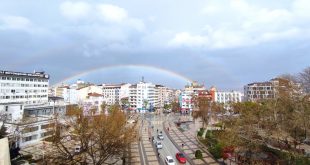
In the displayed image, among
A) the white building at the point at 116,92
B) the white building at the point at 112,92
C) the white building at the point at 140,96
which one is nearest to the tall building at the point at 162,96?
the white building at the point at 140,96

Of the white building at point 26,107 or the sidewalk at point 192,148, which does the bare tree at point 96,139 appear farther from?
the sidewalk at point 192,148

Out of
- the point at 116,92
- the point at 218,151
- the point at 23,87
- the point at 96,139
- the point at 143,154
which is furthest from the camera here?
the point at 116,92

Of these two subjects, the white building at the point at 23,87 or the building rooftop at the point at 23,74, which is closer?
the building rooftop at the point at 23,74

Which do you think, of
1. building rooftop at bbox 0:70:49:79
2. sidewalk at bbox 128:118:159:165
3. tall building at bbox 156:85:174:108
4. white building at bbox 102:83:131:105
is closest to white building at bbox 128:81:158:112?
white building at bbox 102:83:131:105

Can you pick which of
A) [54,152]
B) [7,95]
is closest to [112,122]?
[54,152]

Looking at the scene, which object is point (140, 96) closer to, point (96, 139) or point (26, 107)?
point (26, 107)

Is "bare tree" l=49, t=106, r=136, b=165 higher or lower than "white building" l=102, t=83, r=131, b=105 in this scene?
lower

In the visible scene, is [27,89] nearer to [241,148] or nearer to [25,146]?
[25,146]

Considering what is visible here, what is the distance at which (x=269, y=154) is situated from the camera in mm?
38719

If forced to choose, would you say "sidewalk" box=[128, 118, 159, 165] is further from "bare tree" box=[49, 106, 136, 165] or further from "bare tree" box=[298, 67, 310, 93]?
"bare tree" box=[298, 67, 310, 93]

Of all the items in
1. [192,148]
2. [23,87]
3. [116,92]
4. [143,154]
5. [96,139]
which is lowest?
[143,154]

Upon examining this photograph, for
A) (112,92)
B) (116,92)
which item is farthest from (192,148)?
(112,92)

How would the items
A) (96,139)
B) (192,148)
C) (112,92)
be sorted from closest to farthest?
(96,139) < (192,148) < (112,92)

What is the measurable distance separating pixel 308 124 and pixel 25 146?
131ft
